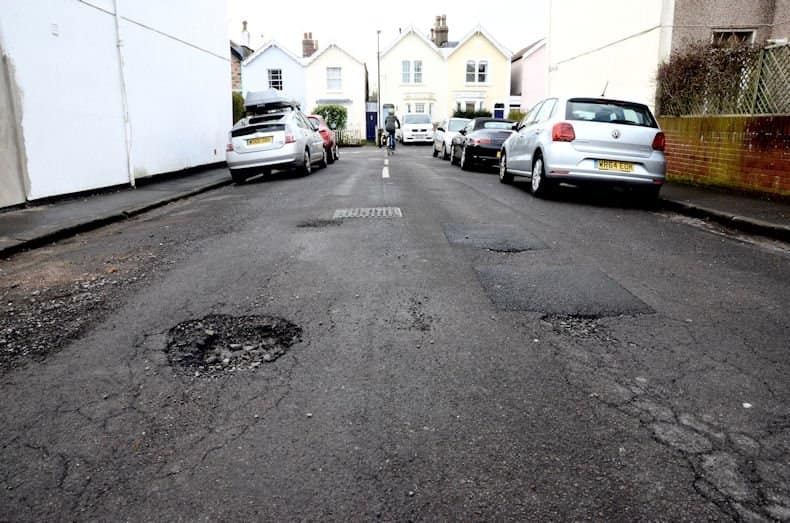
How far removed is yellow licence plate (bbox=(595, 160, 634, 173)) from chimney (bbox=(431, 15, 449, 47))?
49.8 m

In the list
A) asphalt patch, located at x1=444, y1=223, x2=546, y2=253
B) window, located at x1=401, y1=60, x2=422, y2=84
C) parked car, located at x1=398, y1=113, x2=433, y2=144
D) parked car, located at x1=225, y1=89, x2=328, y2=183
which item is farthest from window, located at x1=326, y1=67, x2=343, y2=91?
asphalt patch, located at x1=444, y1=223, x2=546, y2=253

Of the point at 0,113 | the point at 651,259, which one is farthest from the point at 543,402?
the point at 0,113

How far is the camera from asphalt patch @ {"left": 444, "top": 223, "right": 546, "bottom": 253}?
623cm

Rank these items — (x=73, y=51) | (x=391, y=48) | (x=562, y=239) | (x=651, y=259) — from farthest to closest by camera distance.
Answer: (x=391, y=48) → (x=73, y=51) → (x=562, y=239) → (x=651, y=259)

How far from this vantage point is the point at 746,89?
35.0 ft

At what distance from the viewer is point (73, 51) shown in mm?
10836

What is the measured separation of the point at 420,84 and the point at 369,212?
44.9 meters

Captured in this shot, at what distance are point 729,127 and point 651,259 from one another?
6624 millimetres

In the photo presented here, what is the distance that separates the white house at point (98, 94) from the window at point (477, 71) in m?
36.1

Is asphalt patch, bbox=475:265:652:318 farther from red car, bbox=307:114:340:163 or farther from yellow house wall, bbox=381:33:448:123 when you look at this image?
yellow house wall, bbox=381:33:448:123

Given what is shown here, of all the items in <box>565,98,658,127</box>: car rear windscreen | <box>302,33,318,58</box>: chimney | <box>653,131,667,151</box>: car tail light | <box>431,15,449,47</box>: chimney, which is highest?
<box>431,15,449,47</box>: chimney

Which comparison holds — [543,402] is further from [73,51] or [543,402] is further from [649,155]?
[73,51]

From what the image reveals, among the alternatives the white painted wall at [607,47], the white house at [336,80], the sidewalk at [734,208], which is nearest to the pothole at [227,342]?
the sidewalk at [734,208]

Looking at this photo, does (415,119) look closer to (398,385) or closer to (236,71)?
(236,71)
